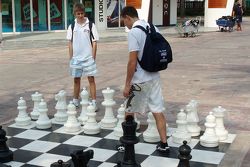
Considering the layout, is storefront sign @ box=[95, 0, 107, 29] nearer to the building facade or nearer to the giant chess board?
the building facade

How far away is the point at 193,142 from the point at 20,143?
6.64 ft

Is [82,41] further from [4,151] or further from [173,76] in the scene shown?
[173,76]

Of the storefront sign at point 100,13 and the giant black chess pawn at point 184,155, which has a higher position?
the storefront sign at point 100,13

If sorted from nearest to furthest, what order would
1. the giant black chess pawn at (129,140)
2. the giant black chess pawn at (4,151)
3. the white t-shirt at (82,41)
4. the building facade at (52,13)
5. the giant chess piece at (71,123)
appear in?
1. the giant black chess pawn at (129,140)
2. the giant black chess pawn at (4,151)
3. the giant chess piece at (71,123)
4. the white t-shirt at (82,41)
5. the building facade at (52,13)

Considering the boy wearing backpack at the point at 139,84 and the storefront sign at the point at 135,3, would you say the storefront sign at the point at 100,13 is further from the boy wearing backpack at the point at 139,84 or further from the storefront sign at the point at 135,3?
the boy wearing backpack at the point at 139,84

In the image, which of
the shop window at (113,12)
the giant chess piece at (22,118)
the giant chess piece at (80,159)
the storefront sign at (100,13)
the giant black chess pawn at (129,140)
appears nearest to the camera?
the giant chess piece at (80,159)

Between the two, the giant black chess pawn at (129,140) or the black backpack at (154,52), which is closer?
the giant black chess pawn at (129,140)

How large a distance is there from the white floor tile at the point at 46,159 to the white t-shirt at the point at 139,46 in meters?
1.11

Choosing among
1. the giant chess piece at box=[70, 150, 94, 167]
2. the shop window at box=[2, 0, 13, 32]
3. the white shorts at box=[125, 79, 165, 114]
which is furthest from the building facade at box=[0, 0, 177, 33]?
the giant chess piece at box=[70, 150, 94, 167]

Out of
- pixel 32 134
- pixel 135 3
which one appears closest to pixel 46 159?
pixel 32 134

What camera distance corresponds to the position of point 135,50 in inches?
182

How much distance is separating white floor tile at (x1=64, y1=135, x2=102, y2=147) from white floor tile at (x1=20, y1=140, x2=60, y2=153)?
196 millimetres

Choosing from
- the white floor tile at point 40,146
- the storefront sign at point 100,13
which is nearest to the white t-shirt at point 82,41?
the white floor tile at point 40,146

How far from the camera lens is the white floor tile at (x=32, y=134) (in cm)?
553
